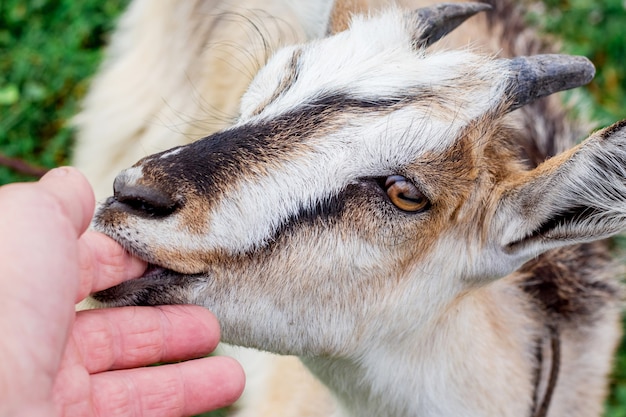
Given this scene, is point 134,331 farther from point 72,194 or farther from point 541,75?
point 541,75

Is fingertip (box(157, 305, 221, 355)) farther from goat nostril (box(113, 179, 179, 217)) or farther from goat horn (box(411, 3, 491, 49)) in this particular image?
goat horn (box(411, 3, 491, 49))

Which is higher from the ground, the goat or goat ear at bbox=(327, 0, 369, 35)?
goat ear at bbox=(327, 0, 369, 35)

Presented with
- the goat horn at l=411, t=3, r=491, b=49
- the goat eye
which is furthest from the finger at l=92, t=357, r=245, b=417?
the goat horn at l=411, t=3, r=491, b=49

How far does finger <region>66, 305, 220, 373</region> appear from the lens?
8.24 feet

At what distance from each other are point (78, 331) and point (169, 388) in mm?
354

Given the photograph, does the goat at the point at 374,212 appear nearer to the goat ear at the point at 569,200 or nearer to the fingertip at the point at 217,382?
the goat ear at the point at 569,200

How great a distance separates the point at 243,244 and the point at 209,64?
2553 millimetres

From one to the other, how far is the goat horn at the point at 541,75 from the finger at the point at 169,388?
1392 mm

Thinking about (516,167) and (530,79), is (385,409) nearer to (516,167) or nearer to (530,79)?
(516,167)

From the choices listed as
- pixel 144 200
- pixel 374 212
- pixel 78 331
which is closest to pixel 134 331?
pixel 78 331

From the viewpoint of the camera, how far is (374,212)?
2547mm

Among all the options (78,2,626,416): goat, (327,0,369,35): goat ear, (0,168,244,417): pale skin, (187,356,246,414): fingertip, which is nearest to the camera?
(0,168,244,417): pale skin

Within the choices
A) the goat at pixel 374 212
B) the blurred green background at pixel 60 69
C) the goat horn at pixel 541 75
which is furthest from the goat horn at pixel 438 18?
the blurred green background at pixel 60 69

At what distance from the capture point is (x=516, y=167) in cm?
285
